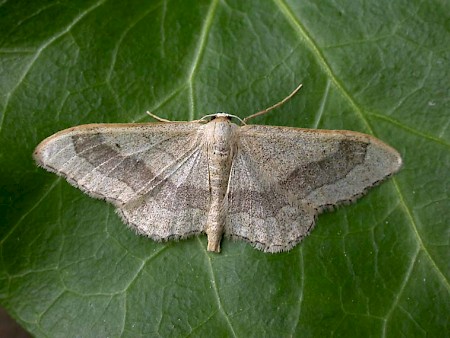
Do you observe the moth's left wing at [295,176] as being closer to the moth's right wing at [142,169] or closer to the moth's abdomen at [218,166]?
the moth's abdomen at [218,166]

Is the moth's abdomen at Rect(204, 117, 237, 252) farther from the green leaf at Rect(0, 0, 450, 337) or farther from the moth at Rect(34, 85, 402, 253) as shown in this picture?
the green leaf at Rect(0, 0, 450, 337)

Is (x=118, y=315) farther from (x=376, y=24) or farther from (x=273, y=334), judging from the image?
(x=376, y=24)

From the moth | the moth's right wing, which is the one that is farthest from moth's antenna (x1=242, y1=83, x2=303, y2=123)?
the moth's right wing

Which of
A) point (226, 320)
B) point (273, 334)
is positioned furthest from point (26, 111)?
point (273, 334)

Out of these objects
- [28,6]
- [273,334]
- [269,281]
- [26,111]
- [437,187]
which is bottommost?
[273,334]

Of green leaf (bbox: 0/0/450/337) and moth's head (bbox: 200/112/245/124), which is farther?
moth's head (bbox: 200/112/245/124)

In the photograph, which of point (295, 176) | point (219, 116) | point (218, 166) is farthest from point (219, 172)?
point (295, 176)
